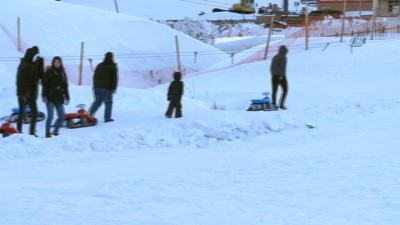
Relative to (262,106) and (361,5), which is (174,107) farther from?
(361,5)

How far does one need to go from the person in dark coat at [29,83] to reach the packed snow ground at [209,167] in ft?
2.18

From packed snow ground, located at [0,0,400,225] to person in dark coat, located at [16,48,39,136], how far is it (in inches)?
26.2

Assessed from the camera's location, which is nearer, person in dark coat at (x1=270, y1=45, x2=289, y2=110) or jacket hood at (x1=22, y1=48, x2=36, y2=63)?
jacket hood at (x1=22, y1=48, x2=36, y2=63)

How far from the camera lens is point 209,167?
8.62 meters

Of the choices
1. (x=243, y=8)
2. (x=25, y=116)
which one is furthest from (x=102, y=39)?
(x=243, y=8)

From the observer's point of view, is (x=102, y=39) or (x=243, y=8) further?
(x=243, y=8)

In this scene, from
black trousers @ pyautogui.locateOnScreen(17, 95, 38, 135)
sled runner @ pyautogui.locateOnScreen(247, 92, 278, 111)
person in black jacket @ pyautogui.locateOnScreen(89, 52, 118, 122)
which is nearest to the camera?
black trousers @ pyautogui.locateOnScreen(17, 95, 38, 135)

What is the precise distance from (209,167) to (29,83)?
4638mm

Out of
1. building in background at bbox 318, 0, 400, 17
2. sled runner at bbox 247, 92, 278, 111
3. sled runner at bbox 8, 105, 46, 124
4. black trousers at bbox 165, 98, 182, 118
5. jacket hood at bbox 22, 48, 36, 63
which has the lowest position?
sled runner at bbox 8, 105, 46, 124

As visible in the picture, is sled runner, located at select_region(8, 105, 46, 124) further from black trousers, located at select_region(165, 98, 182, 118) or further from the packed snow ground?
black trousers, located at select_region(165, 98, 182, 118)

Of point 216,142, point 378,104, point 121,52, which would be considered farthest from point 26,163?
point 121,52

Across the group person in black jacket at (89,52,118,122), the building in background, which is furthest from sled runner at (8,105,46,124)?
the building in background

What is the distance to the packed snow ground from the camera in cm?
621

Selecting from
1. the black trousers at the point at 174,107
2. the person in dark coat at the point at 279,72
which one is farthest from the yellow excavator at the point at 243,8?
the black trousers at the point at 174,107
